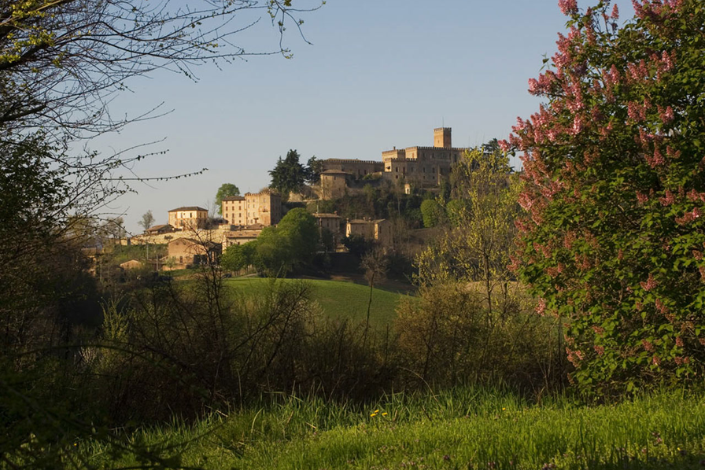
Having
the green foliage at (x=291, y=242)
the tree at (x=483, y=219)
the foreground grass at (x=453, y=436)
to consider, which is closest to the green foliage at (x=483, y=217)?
the tree at (x=483, y=219)

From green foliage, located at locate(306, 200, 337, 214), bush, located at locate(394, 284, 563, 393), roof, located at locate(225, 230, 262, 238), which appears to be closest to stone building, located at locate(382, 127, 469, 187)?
green foliage, located at locate(306, 200, 337, 214)

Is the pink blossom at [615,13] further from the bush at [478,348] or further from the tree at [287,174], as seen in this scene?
the tree at [287,174]

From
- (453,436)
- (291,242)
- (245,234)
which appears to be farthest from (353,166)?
(453,436)

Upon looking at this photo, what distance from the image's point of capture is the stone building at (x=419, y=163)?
125 meters

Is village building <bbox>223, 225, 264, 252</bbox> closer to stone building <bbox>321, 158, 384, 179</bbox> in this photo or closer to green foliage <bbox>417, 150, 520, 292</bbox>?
stone building <bbox>321, 158, 384, 179</bbox>

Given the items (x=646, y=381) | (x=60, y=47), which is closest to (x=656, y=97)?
(x=646, y=381)

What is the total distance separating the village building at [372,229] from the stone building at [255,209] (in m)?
12.9

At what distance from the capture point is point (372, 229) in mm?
101188

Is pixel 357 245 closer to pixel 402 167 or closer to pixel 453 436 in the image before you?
pixel 402 167

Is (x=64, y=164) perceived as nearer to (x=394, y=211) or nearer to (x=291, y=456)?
(x=291, y=456)

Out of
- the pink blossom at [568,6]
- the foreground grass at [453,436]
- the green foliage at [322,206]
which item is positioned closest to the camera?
the foreground grass at [453,436]

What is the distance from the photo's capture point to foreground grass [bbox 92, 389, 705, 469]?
12.7 feet

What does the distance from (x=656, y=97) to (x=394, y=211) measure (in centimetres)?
10137

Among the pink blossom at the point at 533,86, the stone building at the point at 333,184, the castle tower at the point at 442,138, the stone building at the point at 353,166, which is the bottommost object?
the pink blossom at the point at 533,86
